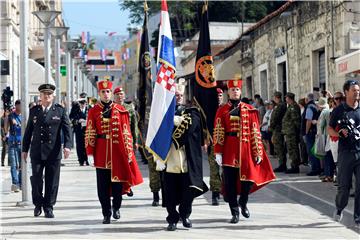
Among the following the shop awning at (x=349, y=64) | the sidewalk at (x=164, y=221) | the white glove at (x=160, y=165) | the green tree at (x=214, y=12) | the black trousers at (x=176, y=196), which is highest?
the green tree at (x=214, y=12)

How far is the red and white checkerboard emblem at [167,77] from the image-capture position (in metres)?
9.70

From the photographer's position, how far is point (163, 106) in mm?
9570

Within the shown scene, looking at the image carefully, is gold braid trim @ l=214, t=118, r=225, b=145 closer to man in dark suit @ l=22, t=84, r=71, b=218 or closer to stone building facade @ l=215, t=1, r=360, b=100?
man in dark suit @ l=22, t=84, r=71, b=218

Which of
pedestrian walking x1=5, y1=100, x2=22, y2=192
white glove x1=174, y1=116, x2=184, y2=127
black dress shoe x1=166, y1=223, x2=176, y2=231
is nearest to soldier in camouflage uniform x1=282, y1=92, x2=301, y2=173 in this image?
pedestrian walking x1=5, y1=100, x2=22, y2=192

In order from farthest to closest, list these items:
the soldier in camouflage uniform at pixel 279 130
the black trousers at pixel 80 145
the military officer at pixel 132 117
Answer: the black trousers at pixel 80 145
the soldier in camouflage uniform at pixel 279 130
the military officer at pixel 132 117

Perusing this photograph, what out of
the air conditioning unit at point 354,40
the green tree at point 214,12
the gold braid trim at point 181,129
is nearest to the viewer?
the gold braid trim at point 181,129

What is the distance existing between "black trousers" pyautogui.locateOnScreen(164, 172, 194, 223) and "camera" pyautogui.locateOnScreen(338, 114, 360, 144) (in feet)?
6.77

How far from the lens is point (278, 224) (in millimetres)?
9531

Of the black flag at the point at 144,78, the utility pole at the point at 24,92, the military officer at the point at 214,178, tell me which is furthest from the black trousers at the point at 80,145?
the military officer at the point at 214,178

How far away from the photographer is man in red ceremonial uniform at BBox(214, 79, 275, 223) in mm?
9734

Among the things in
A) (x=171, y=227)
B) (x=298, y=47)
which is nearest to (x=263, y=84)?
(x=298, y=47)

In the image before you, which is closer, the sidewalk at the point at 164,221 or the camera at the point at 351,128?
the sidewalk at the point at 164,221

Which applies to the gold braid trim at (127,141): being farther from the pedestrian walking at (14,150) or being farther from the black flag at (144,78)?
the pedestrian walking at (14,150)

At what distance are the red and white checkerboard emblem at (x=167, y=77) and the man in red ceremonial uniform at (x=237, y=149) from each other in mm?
752
